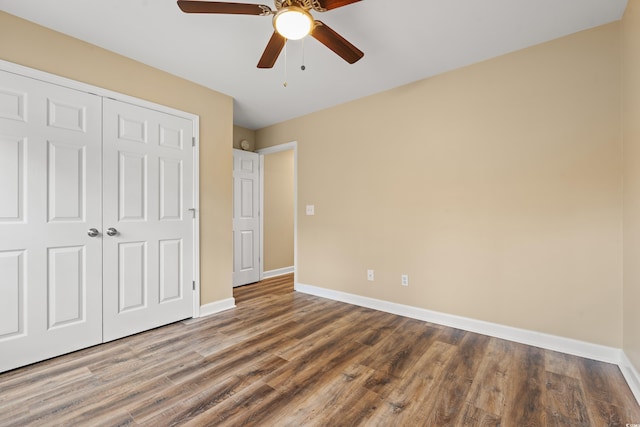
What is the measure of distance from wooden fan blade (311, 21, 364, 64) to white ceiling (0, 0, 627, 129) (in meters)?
0.31

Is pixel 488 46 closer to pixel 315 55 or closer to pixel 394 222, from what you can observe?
pixel 315 55

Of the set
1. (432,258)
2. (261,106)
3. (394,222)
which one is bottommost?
(432,258)

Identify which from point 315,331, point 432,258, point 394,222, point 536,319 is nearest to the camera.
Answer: point 536,319

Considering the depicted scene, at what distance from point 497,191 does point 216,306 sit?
3.07m

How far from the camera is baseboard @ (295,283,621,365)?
2.09 meters

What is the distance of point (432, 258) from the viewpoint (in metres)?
2.86

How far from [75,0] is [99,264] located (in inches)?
75.4

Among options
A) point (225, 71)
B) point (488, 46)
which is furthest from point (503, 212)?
point (225, 71)

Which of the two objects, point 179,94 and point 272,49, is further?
point 179,94

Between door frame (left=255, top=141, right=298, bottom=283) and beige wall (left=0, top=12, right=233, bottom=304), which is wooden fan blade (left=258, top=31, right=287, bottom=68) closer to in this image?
beige wall (left=0, top=12, right=233, bottom=304)

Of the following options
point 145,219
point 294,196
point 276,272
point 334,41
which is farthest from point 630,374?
point 276,272

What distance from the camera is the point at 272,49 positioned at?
186cm

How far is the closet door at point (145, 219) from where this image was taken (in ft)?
7.91

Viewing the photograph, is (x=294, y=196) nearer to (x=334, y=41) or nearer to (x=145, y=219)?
(x=145, y=219)
